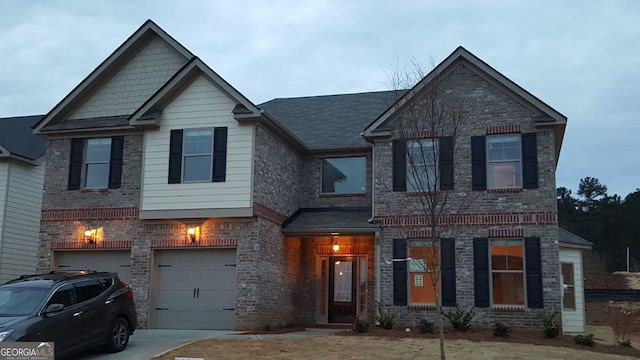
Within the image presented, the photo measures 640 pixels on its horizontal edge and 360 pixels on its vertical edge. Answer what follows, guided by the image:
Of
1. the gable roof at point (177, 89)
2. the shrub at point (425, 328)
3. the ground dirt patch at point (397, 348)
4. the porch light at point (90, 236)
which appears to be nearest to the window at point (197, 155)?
the gable roof at point (177, 89)

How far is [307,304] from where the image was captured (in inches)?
777

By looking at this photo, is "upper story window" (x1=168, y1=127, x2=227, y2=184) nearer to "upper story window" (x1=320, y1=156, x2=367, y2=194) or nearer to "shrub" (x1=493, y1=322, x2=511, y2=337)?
"upper story window" (x1=320, y1=156, x2=367, y2=194)

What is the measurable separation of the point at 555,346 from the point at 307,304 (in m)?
8.04

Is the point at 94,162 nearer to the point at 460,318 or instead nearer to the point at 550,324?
the point at 460,318

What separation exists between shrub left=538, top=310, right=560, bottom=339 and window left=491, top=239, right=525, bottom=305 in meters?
0.68

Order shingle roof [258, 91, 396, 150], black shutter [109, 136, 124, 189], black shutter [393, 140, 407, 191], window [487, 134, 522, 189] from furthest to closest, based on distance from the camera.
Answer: shingle roof [258, 91, 396, 150] < black shutter [109, 136, 124, 189] < black shutter [393, 140, 407, 191] < window [487, 134, 522, 189]

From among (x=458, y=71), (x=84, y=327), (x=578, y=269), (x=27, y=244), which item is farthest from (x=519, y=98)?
(x=27, y=244)

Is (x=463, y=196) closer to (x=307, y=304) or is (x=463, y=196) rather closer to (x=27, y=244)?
(x=307, y=304)

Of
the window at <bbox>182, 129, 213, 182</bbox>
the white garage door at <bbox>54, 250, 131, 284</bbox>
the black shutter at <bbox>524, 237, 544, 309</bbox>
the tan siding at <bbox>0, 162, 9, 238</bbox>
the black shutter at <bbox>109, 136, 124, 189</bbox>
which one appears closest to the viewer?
the black shutter at <bbox>524, 237, 544, 309</bbox>

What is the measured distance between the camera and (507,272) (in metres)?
16.7

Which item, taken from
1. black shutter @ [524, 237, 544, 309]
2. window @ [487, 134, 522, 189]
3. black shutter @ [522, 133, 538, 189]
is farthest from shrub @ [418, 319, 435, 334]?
black shutter @ [522, 133, 538, 189]

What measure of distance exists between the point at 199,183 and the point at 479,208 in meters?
7.63

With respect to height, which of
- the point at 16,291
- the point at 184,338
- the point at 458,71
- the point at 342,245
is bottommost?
the point at 184,338

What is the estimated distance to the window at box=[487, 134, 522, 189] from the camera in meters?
17.2
